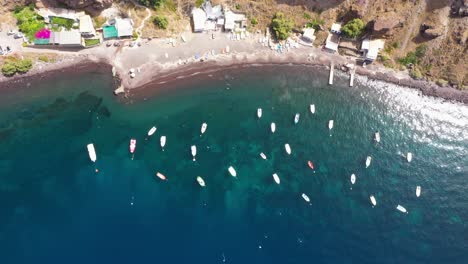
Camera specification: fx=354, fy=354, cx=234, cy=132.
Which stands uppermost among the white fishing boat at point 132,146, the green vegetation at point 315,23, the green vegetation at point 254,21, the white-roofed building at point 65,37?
the green vegetation at point 254,21

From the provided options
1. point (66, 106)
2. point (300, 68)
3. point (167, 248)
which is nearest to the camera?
point (167, 248)

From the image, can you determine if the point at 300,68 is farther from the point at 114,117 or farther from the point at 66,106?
the point at 66,106

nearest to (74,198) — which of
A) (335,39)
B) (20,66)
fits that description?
(20,66)

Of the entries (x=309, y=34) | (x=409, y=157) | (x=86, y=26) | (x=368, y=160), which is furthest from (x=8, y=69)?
(x=409, y=157)

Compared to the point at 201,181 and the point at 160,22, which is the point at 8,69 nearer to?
the point at 160,22

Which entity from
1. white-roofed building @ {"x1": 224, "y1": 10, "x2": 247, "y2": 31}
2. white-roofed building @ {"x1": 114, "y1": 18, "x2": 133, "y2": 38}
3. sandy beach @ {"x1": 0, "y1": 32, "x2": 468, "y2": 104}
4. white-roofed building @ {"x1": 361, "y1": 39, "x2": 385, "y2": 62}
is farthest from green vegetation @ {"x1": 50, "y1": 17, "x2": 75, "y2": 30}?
white-roofed building @ {"x1": 361, "y1": 39, "x2": 385, "y2": 62}

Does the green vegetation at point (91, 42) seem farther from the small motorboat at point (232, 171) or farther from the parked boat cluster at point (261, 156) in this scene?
the small motorboat at point (232, 171)

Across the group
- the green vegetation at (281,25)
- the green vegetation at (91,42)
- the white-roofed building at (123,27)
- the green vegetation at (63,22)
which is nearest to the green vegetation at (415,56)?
the green vegetation at (281,25)
